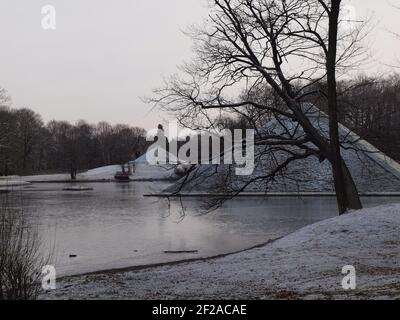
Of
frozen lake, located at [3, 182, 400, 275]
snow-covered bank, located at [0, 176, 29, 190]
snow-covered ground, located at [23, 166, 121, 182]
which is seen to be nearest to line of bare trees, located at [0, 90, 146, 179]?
snow-covered ground, located at [23, 166, 121, 182]

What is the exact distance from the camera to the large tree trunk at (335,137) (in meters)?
16.8

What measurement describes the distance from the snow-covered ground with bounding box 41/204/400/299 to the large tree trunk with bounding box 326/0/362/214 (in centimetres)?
263

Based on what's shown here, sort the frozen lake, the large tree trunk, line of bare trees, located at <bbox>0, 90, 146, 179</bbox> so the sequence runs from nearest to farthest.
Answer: the frozen lake → the large tree trunk → line of bare trees, located at <bbox>0, 90, 146, 179</bbox>

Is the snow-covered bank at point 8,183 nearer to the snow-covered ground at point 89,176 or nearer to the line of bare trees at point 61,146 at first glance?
the snow-covered ground at point 89,176

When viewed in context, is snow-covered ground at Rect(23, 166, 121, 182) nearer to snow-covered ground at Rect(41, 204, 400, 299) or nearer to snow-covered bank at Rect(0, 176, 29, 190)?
snow-covered bank at Rect(0, 176, 29, 190)

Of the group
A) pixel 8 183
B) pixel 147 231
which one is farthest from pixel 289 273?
pixel 8 183

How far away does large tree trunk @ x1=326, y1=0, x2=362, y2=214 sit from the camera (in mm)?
16844

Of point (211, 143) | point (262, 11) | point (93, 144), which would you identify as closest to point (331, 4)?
point (262, 11)

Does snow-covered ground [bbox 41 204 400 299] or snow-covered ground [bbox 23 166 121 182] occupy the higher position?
snow-covered ground [bbox 23 166 121 182]

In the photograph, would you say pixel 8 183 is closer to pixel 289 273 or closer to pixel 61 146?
pixel 289 273

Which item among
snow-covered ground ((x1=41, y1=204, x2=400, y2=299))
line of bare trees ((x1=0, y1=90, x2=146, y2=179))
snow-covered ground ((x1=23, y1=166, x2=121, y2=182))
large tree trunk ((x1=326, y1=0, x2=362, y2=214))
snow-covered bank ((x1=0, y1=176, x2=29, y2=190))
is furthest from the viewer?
line of bare trees ((x1=0, y1=90, x2=146, y2=179))
